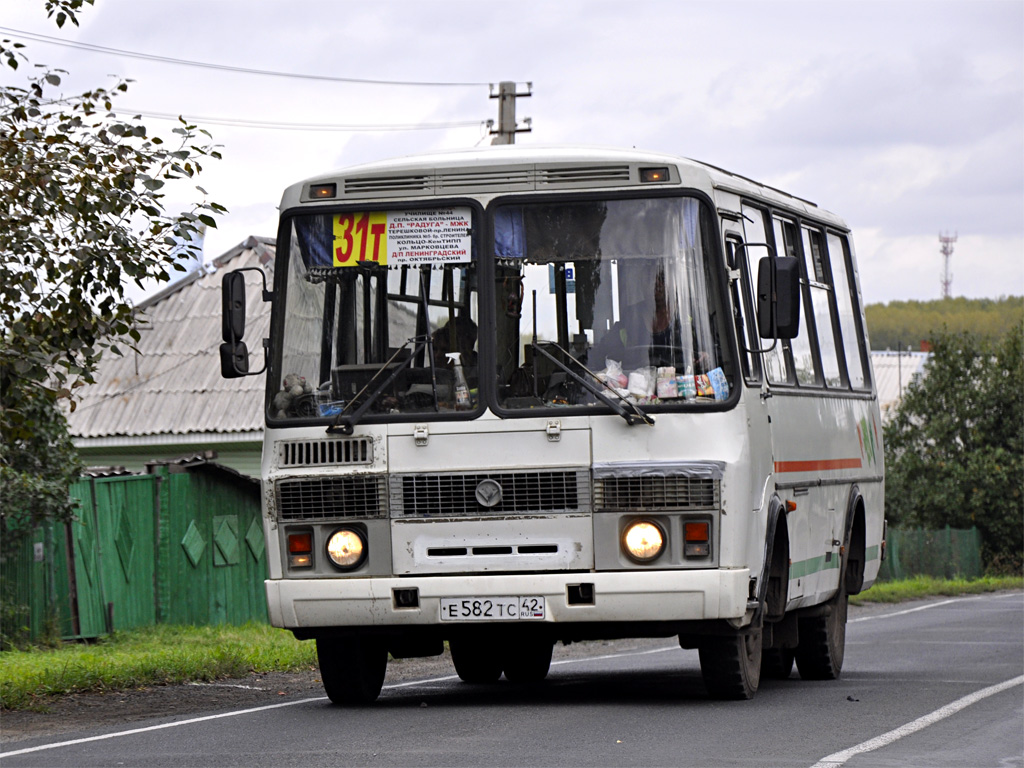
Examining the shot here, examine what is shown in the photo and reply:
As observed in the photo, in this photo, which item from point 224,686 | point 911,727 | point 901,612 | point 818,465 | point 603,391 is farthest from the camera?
point 901,612

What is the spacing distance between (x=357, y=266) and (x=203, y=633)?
438 inches

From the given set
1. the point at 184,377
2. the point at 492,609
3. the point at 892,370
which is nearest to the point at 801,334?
the point at 492,609

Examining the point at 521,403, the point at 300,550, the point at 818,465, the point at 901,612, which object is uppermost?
the point at 521,403

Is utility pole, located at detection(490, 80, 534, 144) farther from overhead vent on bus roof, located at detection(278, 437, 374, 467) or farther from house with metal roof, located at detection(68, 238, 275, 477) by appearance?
overhead vent on bus roof, located at detection(278, 437, 374, 467)

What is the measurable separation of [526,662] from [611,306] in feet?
14.0

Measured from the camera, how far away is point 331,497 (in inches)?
402

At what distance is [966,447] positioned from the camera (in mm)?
52312

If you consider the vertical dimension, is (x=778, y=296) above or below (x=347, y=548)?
above

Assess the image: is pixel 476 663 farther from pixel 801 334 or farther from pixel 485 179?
pixel 485 179

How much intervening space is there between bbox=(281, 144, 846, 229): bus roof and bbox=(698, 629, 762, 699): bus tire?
2.62 meters

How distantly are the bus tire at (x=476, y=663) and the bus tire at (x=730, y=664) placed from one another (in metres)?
2.61

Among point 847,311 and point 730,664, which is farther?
point 847,311

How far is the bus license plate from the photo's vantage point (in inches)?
388

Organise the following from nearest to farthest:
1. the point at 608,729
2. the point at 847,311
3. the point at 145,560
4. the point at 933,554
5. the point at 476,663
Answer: the point at 608,729, the point at 476,663, the point at 847,311, the point at 145,560, the point at 933,554
